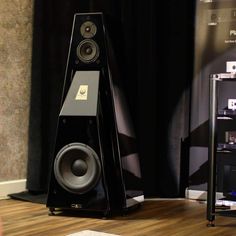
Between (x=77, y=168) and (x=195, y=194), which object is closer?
(x=77, y=168)

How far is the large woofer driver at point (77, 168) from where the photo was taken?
2.66 m

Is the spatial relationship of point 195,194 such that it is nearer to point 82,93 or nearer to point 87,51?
point 82,93

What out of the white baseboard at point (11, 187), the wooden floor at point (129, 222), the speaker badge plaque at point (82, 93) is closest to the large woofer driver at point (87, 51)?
the speaker badge plaque at point (82, 93)

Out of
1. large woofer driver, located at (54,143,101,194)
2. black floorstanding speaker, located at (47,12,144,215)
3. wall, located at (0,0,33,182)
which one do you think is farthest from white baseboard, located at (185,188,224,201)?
wall, located at (0,0,33,182)

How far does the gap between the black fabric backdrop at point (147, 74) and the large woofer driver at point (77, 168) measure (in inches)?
24.8

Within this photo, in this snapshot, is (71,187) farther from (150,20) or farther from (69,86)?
(150,20)

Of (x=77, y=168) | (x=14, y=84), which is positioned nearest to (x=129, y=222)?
(x=77, y=168)

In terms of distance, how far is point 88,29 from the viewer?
279 centimetres

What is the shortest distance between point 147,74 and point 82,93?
666 mm

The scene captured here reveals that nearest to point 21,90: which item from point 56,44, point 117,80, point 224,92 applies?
point 56,44

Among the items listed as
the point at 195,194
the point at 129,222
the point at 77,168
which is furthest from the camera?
the point at 195,194

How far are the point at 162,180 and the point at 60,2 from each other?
1.31 m

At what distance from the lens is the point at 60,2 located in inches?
133

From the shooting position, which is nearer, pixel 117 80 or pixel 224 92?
pixel 117 80
